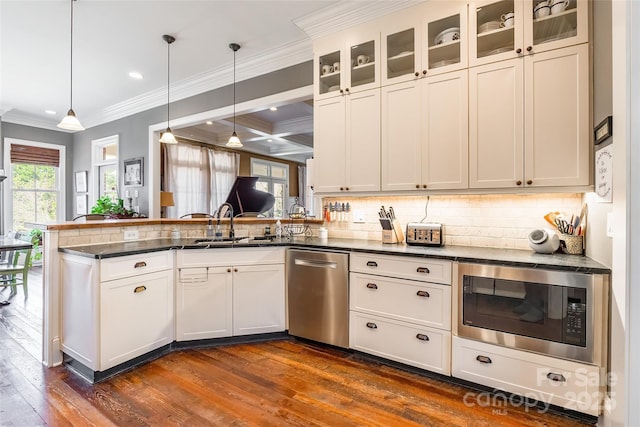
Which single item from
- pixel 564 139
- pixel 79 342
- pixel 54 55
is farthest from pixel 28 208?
pixel 564 139

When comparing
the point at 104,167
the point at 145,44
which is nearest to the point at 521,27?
the point at 145,44

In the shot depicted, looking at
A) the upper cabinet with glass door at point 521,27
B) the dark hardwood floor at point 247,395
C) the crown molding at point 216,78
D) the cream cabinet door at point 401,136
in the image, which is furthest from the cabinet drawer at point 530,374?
the crown molding at point 216,78

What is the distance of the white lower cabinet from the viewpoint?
2.19 meters

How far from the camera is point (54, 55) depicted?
3.68 meters

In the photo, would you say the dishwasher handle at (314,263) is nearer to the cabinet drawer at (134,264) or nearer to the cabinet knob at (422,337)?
the cabinet knob at (422,337)

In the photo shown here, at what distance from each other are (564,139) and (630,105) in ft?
2.91

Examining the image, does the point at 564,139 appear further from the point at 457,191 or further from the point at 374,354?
the point at 374,354

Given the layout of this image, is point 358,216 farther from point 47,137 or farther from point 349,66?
point 47,137

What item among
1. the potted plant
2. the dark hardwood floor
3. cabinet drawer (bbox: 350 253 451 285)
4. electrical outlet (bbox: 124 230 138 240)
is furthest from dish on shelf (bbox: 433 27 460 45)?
the potted plant

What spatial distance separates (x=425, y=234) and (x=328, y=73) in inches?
71.2

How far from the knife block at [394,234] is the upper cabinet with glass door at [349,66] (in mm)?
1266

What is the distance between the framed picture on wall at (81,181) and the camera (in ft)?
21.0

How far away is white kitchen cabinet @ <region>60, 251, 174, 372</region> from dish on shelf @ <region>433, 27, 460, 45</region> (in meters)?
2.86

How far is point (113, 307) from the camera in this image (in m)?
2.26
